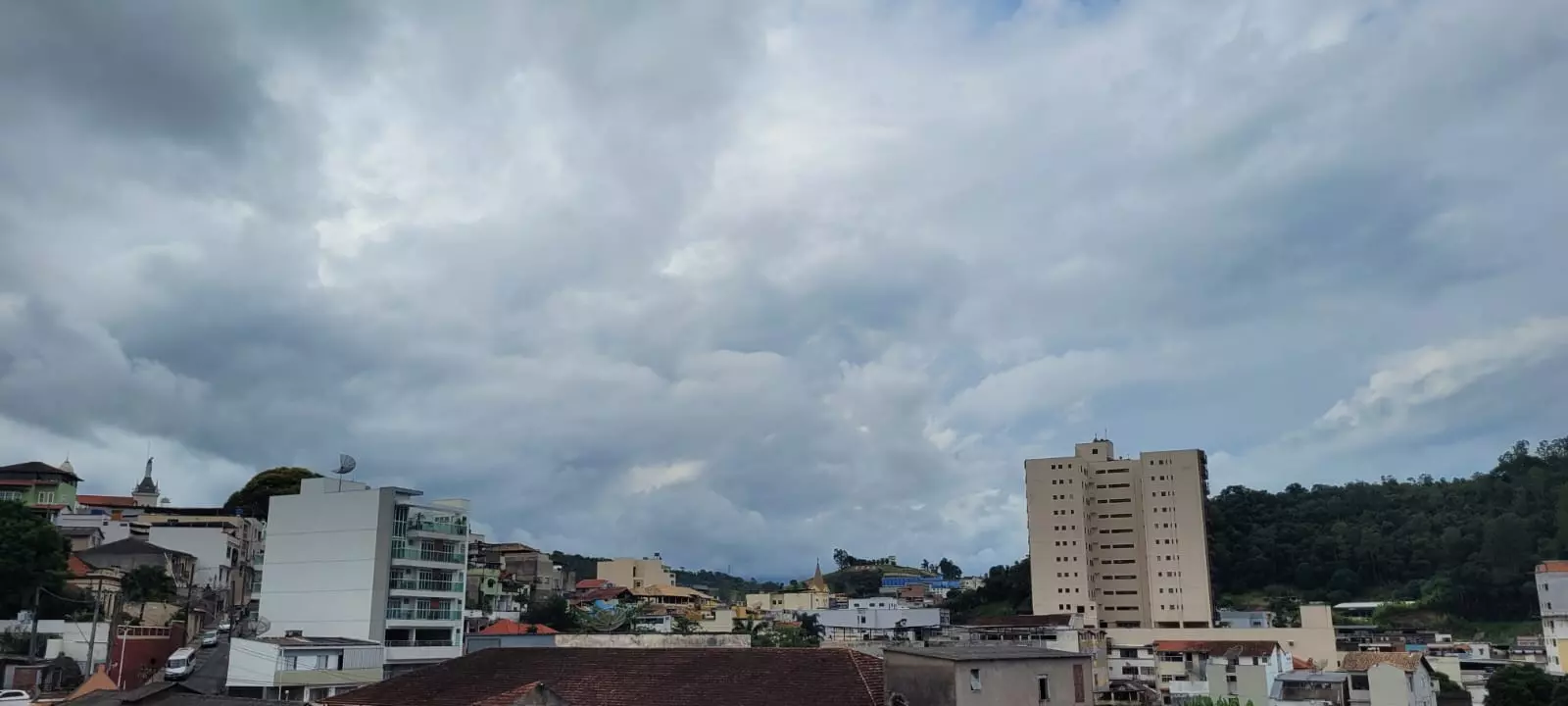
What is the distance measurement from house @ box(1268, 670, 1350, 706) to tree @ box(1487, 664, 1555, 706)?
1047 centimetres

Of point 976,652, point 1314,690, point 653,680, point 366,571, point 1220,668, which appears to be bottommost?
point 1314,690

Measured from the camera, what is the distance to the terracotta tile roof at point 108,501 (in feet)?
289

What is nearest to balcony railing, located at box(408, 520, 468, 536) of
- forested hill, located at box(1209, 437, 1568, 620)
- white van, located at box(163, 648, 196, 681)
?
white van, located at box(163, 648, 196, 681)

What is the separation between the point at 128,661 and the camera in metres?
Answer: 47.3

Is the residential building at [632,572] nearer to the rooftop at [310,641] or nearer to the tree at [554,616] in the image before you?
the tree at [554,616]

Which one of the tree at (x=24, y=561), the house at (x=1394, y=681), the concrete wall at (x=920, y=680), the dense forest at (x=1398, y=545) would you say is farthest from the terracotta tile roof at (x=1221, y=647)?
the tree at (x=24, y=561)

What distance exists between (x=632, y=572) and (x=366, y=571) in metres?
61.7

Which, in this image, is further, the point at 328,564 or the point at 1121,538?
the point at 1121,538

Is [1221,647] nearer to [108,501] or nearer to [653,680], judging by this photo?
[653,680]

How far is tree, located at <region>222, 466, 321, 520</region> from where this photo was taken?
8247 cm

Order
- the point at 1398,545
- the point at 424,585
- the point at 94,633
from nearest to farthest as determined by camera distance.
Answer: the point at 94,633, the point at 424,585, the point at 1398,545

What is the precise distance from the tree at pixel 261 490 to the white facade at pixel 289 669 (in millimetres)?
40694

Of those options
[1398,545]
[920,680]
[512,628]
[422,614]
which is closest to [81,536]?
[422,614]

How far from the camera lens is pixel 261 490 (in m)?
83.1
